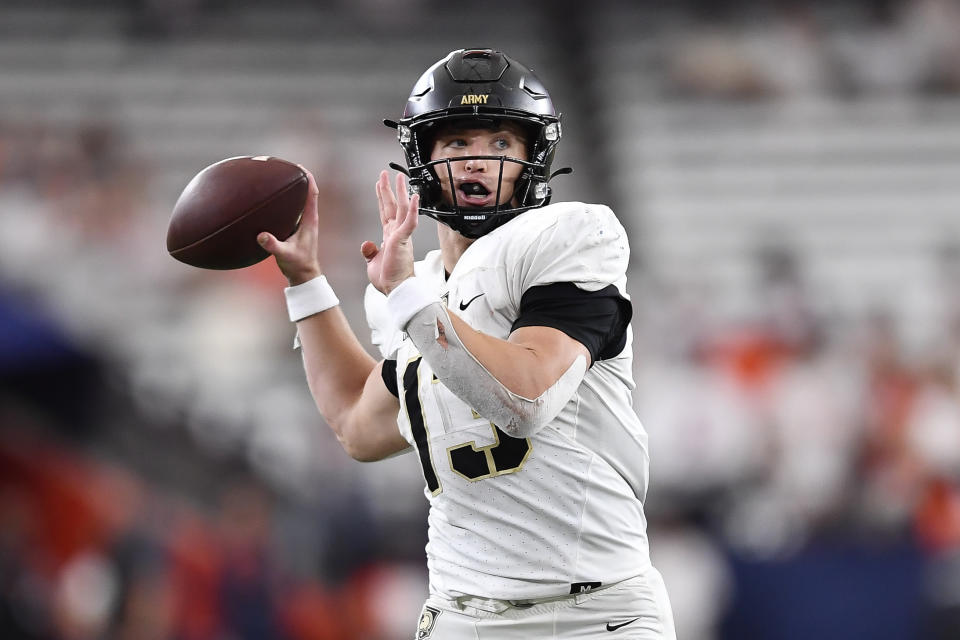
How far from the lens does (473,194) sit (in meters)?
2.91

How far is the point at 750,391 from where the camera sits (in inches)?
291

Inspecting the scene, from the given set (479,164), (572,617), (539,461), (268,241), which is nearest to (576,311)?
(539,461)

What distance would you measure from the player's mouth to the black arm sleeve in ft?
0.90

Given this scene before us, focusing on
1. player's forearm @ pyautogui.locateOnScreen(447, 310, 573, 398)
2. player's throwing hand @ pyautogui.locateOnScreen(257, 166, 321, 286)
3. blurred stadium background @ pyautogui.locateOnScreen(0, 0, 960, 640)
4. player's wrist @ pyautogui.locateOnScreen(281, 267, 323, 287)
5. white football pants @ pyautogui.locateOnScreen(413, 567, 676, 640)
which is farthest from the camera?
blurred stadium background @ pyautogui.locateOnScreen(0, 0, 960, 640)

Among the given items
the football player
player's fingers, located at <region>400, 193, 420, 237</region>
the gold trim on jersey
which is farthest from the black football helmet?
the gold trim on jersey

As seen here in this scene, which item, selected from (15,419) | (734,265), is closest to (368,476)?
(15,419)

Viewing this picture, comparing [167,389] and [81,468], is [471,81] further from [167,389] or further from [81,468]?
[167,389]

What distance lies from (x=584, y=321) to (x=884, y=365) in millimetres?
5173

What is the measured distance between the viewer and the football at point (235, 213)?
9.90ft

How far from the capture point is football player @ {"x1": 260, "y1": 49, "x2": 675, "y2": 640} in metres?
2.54

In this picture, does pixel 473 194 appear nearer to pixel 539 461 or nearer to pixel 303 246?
pixel 303 246

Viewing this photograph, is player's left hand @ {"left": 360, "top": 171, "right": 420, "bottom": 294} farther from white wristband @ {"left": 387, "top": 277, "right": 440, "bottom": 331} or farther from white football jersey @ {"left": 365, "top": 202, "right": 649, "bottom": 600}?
white football jersey @ {"left": 365, "top": 202, "right": 649, "bottom": 600}

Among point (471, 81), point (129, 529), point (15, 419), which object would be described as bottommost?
point (129, 529)

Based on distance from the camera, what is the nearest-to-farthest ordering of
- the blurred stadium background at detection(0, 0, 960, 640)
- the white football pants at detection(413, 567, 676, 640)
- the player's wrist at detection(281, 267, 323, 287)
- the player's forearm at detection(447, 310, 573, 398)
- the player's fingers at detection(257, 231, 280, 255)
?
the player's forearm at detection(447, 310, 573, 398)
the white football pants at detection(413, 567, 676, 640)
the player's fingers at detection(257, 231, 280, 255)
the player's wrist at detection(281, 267, 323, 287)
the blurred stadium background at detection(0, 0, 960, 640)
